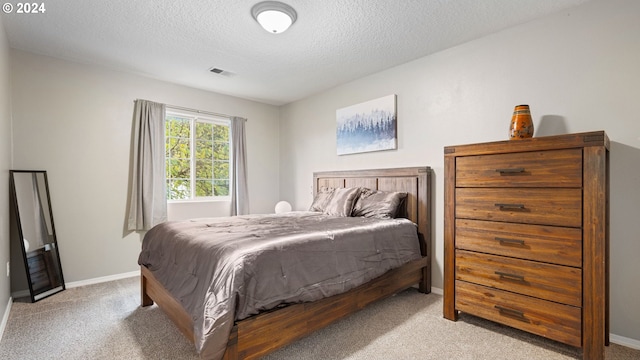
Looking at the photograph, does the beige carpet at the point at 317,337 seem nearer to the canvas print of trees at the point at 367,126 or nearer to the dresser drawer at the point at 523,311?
the dresser drawer at the point at 523,311

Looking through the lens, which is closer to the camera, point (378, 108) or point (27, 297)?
point (27, 297)

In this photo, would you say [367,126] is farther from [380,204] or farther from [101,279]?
[101,279]

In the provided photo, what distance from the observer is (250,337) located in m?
1.61

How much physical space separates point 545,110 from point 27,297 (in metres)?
4.98

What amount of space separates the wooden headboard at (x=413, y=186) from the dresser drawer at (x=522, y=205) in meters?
0.70

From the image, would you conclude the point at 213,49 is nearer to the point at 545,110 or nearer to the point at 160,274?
the point at 160,274

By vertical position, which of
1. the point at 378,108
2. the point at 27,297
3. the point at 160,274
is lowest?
the point at 27,297

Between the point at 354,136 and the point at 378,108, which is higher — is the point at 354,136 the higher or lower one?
the lower one

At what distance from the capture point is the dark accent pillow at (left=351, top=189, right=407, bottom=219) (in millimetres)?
3025

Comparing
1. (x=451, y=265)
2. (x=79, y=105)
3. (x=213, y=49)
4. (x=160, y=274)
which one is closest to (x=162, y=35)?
(x=213, y=49)

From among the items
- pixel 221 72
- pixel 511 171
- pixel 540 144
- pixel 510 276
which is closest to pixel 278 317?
pixel 510 276

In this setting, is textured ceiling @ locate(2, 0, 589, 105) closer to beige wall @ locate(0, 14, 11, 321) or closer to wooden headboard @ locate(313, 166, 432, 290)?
beige wall @ locate(0, 14, 11, 321)

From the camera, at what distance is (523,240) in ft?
6.61

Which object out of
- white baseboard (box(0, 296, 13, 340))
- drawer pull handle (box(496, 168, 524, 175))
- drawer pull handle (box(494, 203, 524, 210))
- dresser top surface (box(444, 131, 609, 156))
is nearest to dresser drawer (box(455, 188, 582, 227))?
drawer pull handle (box(494, 203, 524, 210))
